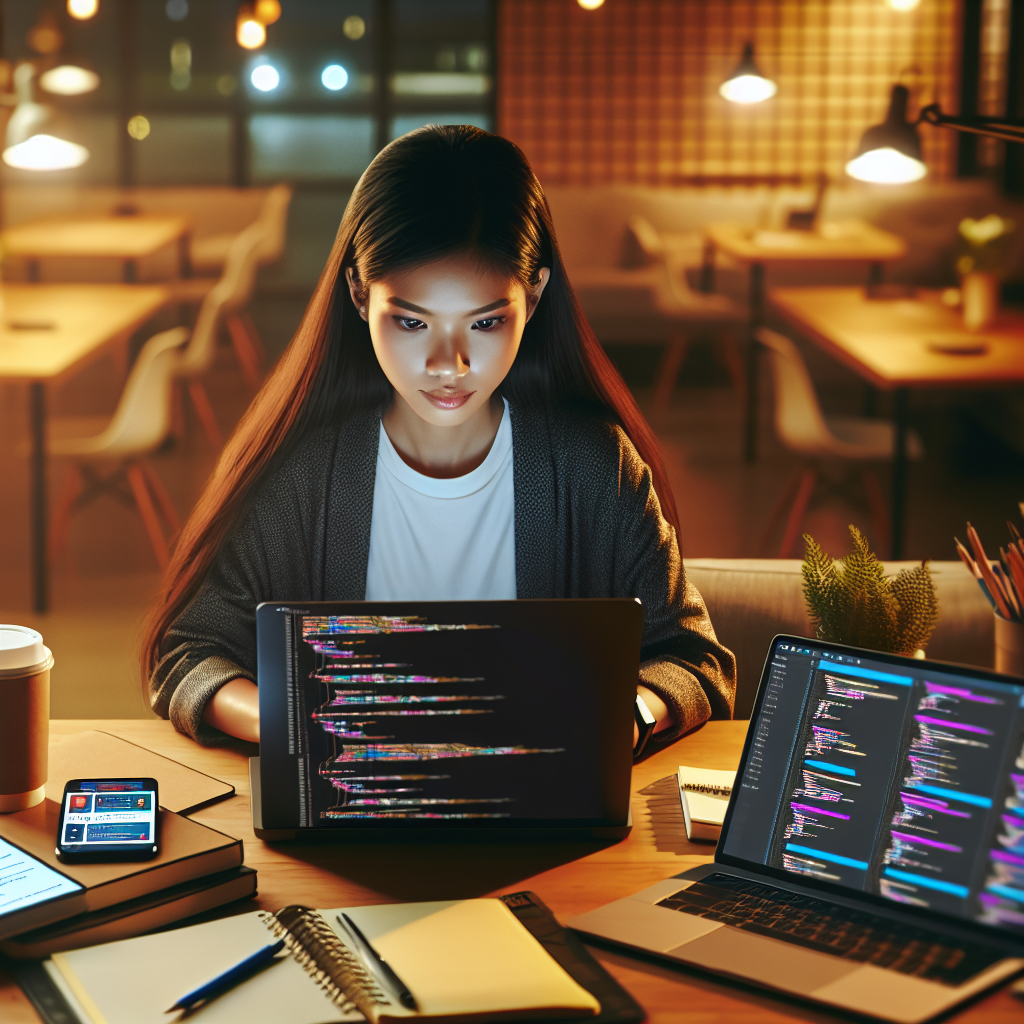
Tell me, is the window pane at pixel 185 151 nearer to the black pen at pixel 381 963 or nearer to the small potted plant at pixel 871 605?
the small potted plant at pixel 871 605

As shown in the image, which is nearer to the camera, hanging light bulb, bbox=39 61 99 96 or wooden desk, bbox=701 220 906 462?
wooden desk, bbox=701 220 906 462

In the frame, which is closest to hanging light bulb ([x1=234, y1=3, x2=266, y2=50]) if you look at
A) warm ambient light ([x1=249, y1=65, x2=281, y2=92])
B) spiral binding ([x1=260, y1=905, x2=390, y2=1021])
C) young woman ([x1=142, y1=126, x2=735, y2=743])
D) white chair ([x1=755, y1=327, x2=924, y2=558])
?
white chair ([x1=755, y1=327, x2=924, y2=558])

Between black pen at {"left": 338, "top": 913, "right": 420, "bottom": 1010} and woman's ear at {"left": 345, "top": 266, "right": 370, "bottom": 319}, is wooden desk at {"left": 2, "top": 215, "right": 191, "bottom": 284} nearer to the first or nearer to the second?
woman's ear at {"left": 345, "top": 266, "right": 370, "bottom": 319}

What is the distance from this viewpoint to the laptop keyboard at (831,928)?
33.7 inches

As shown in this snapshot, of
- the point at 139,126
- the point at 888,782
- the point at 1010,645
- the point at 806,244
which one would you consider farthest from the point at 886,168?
the point at 139,126

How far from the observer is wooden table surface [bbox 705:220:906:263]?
5766mm

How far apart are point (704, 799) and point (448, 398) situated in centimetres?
50

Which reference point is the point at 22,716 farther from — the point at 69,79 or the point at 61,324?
the point at 69,79

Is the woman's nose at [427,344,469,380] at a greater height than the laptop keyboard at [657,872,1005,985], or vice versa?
the woman's nose at [427,344,469,380]

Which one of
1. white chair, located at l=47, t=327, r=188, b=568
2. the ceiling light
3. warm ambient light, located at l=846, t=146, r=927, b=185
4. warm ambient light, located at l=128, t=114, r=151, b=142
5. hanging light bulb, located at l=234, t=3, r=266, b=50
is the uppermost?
hanging light bulb, located at l=234, t=3, r=266, b=50

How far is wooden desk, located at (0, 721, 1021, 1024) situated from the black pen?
0.05 meters

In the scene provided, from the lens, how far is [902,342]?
4.01m

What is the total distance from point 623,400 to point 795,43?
6.06 meters

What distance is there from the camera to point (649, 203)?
693cm
